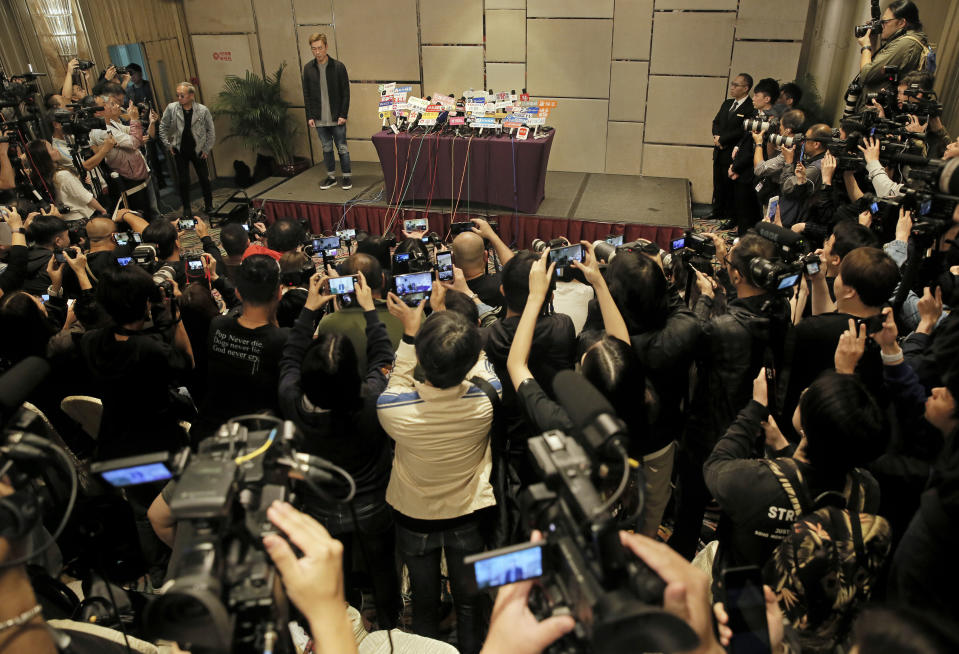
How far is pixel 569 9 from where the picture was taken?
6621 millimetres

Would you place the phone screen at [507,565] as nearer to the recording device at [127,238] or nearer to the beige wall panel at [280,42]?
the recording device at [127,238]

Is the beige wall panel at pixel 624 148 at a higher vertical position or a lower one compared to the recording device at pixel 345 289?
lower

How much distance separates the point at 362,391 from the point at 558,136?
604cm

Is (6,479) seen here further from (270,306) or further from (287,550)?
(270,306)

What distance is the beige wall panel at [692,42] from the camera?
633 centimetres

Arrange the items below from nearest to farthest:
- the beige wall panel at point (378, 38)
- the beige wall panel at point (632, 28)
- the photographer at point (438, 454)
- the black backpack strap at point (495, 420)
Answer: the photographer at point (438, 454) → the black backpack strap at point (495, 420) → the beige wall panel at point (632, 28) → the beige wall panel at point (378, 38)

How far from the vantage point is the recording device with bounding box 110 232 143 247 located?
11.4 ft

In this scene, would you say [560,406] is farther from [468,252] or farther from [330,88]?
[330,88]

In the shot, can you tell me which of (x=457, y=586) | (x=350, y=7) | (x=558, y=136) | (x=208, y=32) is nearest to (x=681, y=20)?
(x=558, y=136)

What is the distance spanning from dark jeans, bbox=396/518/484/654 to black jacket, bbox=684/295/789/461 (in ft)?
3.22

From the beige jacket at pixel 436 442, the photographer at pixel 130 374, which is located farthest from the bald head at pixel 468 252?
the photographer at pixel 130 374

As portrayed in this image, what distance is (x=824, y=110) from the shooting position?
6.32 metres

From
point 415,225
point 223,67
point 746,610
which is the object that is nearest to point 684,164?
point 415,225

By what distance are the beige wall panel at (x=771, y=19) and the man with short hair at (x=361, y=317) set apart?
18.3 ft
